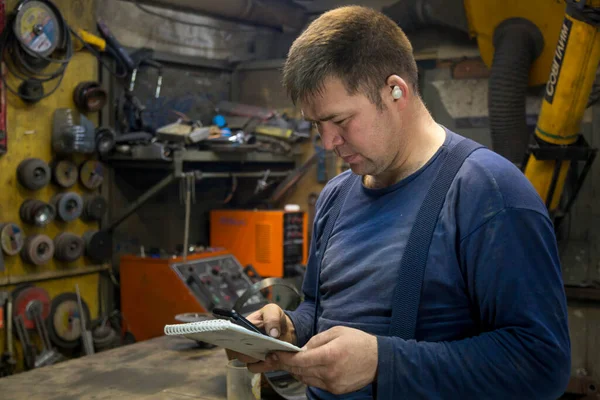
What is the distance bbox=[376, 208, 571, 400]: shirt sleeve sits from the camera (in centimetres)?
93

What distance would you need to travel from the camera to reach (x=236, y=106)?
4.34 metres

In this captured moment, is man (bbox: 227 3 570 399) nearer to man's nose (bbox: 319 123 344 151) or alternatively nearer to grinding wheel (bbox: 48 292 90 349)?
man's nose (bbox: 319 123 344 151)

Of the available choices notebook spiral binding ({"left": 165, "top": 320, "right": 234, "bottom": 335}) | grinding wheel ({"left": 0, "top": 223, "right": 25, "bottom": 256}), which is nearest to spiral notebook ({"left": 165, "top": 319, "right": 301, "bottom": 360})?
notebook spiral binding ({"left": 165, "top": 320, "right": 234, "bottom": 335})

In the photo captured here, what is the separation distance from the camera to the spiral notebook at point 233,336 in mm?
968

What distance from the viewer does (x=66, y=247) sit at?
3.32m

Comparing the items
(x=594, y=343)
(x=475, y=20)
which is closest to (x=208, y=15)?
(x=475, y=20)

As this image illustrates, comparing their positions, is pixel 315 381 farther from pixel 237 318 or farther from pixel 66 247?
pixel 66 247

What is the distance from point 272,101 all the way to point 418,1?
130 cm

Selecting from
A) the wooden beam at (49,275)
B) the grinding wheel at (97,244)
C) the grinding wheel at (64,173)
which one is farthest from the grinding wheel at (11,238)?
the grinding wheel at (97,244)

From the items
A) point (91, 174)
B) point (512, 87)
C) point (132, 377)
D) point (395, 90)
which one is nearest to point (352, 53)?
point (395, 90)

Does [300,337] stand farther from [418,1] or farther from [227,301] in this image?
[418,1]

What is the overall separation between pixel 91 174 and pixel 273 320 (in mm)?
2464

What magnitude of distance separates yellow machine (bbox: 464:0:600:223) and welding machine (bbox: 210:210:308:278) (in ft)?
4.69

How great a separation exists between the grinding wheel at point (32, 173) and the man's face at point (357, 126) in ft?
7.62
